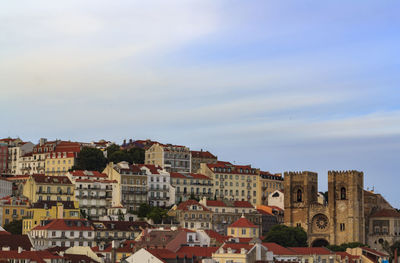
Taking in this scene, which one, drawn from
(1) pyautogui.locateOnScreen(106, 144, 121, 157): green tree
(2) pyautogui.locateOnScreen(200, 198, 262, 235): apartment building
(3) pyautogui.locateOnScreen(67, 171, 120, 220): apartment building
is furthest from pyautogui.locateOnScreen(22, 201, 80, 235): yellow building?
(1) pyautogui.locateOnScreen(106, 144, 121, 157): green tree

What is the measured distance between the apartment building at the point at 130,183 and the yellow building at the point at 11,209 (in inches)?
619

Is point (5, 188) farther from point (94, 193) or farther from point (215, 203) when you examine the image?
point (215, 203)

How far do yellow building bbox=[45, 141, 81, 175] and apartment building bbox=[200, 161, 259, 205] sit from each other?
866 inches

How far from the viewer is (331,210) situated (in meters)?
144

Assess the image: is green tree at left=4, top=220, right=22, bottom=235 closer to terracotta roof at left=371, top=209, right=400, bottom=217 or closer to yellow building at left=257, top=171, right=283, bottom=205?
yellow building at left=257, top=171, right=283, bottom=205

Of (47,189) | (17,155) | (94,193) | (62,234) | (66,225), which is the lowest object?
(62,234)

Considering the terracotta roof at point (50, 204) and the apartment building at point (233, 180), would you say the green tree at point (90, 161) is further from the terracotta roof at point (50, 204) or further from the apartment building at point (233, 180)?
the terracotta roof at point (50, 204)

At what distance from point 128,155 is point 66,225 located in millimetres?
46819

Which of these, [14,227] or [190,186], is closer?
[14,227]

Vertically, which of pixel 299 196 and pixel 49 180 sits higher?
pixel 49 180

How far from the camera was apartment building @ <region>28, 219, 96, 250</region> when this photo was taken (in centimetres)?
11581

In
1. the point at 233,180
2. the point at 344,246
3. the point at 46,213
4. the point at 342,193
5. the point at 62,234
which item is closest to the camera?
the point at 62,234

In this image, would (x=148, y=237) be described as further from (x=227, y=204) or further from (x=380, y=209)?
(x=380, y=209)

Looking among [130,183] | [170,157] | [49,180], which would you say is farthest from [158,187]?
[49,180]
